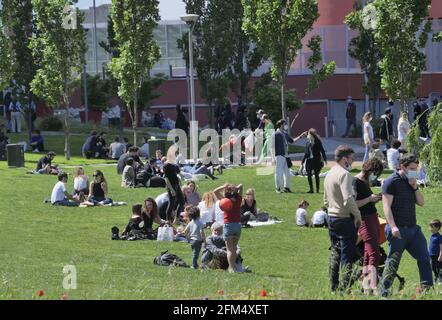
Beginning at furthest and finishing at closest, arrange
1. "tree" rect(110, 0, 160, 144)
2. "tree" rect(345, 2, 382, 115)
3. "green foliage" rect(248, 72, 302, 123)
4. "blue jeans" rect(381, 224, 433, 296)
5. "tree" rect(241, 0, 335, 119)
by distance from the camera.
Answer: "tree" rect(345, 2, 382, 115), "green foliage" rect(248, 72, 302, 123), "tree" rect(110, 0, 160, 144), "tree" rect(241, 0, 335, 119), "blue jeans" rect(381, 224, 433, 296)

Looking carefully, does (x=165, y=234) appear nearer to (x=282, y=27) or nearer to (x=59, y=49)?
(x=282, y=27)

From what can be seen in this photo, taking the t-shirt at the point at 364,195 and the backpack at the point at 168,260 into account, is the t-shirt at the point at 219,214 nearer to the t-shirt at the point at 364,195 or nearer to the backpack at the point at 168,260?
the backpack at the point at 168,260

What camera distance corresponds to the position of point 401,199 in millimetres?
14836

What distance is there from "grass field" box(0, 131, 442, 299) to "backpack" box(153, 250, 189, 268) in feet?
0.58

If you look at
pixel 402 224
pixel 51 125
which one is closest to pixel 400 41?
pixel 51 125

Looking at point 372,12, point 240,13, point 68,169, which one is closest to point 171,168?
point 68,169

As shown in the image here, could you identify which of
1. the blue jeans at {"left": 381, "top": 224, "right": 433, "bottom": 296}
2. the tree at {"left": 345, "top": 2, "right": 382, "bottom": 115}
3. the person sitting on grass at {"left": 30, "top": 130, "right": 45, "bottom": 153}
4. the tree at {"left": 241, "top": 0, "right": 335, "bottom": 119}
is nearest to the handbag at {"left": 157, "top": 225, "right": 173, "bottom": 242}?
the blue jeans at {"left": 381, "top": 224, "right": 433, "bottom": 296}

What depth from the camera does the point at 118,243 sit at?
22.6 m

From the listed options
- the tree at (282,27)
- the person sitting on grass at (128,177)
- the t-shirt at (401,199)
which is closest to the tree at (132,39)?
the tree at (282,27)

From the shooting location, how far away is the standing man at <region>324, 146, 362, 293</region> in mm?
14805

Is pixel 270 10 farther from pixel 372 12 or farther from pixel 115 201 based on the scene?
pixel 115 201

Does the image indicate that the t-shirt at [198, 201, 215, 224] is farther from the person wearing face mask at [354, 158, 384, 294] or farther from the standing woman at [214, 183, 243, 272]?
the person wearing face mask at [354, 158, 384, 294]
